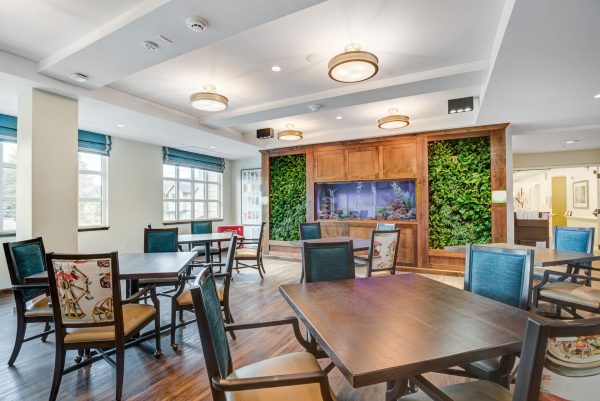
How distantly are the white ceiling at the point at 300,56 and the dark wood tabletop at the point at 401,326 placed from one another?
74.2 inches

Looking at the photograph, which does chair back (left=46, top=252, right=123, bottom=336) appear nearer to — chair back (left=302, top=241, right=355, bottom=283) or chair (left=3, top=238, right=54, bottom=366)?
chair (left=3, top=238, right=54, bottom=366)

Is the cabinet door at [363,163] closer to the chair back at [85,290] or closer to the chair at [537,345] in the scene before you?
the chair back at [85,290]

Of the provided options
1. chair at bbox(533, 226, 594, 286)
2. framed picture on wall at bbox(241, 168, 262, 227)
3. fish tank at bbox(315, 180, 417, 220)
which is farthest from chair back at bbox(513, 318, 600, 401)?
framed picture on wall at bbox(241, 168, 262, 227)

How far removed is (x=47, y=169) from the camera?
327 cm

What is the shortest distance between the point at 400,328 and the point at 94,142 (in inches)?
235

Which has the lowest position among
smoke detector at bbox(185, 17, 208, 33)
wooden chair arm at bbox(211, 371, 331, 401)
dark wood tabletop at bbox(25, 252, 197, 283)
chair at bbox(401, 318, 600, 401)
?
wooden chair arm at bbox(211, 371, 331, 401)

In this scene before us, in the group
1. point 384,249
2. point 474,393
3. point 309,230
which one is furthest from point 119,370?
point 309,230

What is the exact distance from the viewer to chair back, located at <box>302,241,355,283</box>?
7.47ft

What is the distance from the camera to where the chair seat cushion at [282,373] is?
1.22m

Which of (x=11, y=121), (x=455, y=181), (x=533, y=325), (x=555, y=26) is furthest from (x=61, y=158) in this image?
(x=455, y=181)

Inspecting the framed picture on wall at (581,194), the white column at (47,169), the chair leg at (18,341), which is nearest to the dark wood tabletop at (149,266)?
the chair leg at (18,341)

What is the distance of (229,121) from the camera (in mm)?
4816

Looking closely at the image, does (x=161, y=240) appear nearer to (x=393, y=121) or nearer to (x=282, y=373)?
(x=282, y=373)

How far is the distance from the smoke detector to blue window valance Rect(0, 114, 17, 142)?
3.95 m
